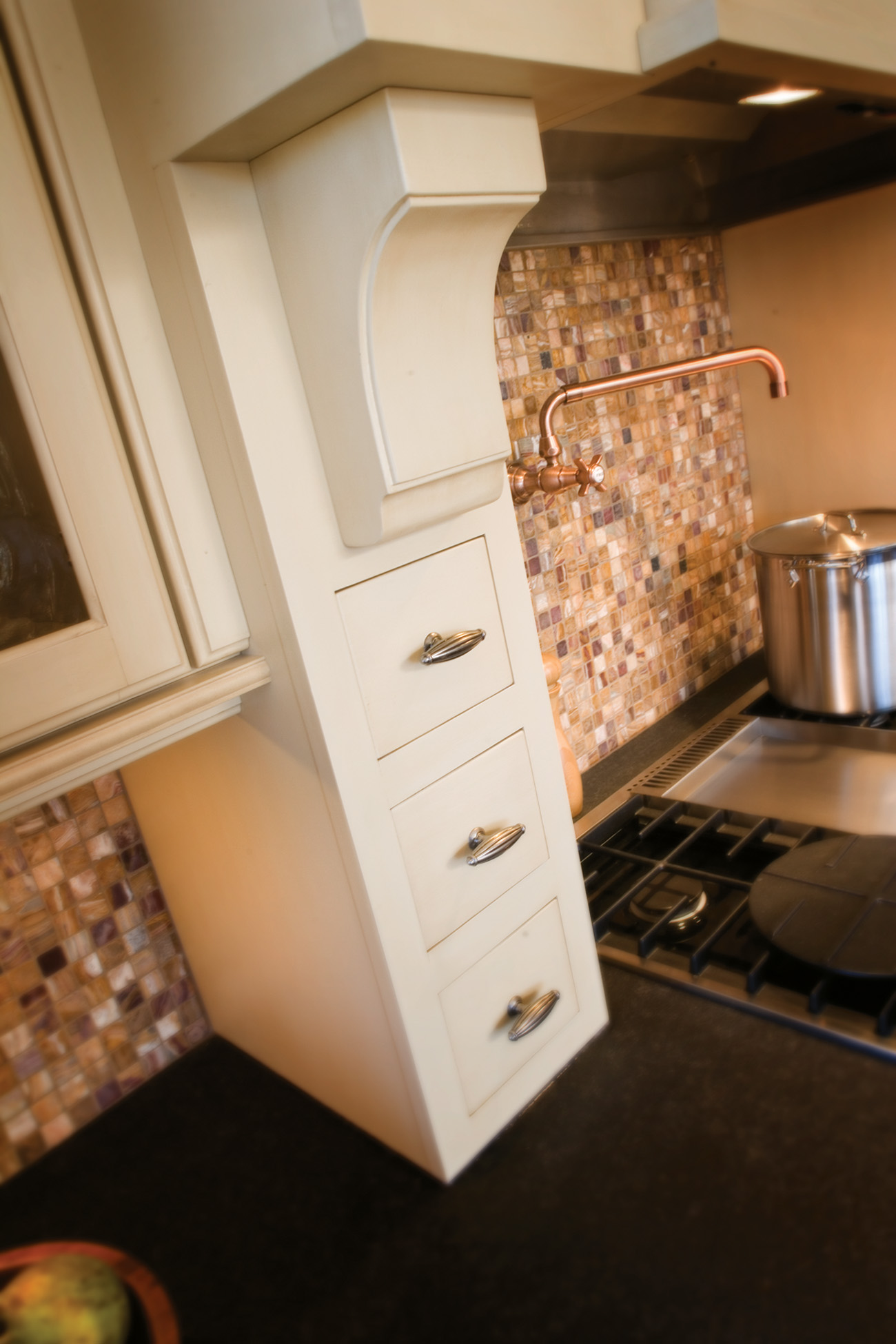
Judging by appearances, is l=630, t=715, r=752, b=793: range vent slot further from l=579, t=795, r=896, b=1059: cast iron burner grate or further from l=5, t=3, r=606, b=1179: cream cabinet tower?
l=5, t=3, r=606, b=1179: cream cabinet tower

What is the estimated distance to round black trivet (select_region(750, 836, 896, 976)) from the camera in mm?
859

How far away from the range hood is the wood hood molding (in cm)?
19

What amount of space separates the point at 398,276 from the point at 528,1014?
64cm

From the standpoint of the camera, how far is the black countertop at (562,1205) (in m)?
0.66

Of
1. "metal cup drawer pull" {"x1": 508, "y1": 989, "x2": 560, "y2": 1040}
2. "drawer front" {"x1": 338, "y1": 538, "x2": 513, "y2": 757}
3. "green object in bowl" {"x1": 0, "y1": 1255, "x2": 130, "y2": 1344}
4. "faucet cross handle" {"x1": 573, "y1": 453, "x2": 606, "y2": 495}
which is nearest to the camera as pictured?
"green object in bowl" {"x1": 0, "y1": 1255, "x2": 130, "y2": 1344}

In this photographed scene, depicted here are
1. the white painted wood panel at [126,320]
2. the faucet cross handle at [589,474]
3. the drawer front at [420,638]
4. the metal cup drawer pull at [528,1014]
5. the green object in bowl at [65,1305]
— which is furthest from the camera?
the faucet cross handle at [589,474]

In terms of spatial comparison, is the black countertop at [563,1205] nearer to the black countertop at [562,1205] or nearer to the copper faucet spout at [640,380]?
the black countertop at [562,1205]

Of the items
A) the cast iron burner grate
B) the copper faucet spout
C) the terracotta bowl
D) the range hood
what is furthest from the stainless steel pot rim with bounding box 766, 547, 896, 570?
the terracotta bowl

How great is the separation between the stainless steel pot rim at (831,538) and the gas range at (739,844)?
0.90 ft

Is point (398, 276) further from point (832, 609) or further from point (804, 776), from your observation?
point (804, 776)

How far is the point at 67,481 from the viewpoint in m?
0.60

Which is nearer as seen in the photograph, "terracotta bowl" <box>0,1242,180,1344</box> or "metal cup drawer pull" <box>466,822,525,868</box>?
"terracotta bowl" <box>0,1242,180,1344</box>

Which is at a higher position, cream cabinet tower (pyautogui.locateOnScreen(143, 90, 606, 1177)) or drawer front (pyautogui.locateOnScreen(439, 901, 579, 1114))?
cream cabinet tower (pyautogui.locateOnScreen(143, 90, 606, 1177))

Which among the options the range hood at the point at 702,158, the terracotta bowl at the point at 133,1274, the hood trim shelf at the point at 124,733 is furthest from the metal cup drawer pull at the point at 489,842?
the range hood at the point at 702,158
